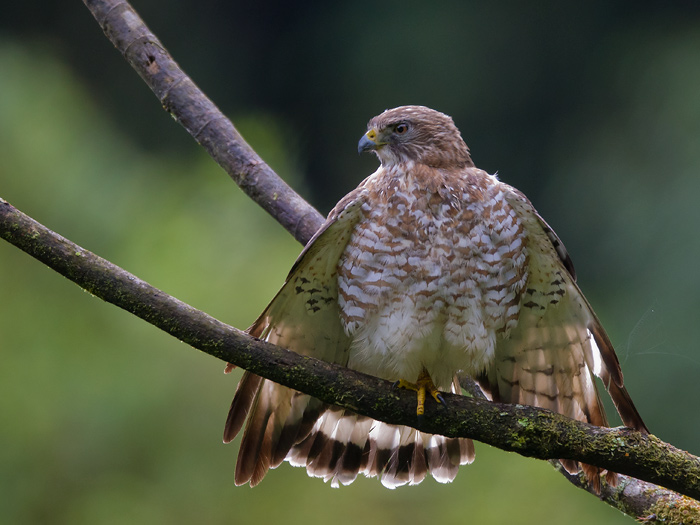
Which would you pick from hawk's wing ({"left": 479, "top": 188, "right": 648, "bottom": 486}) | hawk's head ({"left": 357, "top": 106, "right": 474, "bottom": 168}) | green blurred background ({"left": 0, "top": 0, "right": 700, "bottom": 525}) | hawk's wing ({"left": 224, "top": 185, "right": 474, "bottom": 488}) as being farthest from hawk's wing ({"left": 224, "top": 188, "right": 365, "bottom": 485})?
green blurred background ({"left": 0, "top": 0, "right": 700, "bottom": 525})

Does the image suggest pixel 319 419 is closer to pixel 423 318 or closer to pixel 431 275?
pixel 423 318

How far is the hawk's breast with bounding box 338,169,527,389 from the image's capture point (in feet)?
7.73

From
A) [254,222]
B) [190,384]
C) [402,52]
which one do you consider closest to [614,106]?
[402,52]

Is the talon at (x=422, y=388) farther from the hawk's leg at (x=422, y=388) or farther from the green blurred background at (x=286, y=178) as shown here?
the green blurred background at (x=286, y=178)

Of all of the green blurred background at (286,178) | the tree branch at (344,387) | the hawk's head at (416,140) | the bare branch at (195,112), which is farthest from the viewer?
the green blurred background at (286,178)

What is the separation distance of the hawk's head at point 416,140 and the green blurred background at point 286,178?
1.05 metres

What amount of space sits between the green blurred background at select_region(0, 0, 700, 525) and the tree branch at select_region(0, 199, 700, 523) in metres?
1.15

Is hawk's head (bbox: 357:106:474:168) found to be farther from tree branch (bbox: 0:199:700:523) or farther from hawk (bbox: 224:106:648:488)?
tree branch (bbox: 0:199:700:523)

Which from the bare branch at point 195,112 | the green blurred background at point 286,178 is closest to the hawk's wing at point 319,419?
the bare branch at point 195,112

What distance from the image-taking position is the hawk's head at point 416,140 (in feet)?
8.83

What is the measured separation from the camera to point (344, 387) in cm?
205

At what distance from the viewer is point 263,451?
2.53 metres

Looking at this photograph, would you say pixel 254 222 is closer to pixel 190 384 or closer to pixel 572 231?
pixel 190 384

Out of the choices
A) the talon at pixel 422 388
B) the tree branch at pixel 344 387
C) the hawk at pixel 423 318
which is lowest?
the tree branch at pixel 344 387
